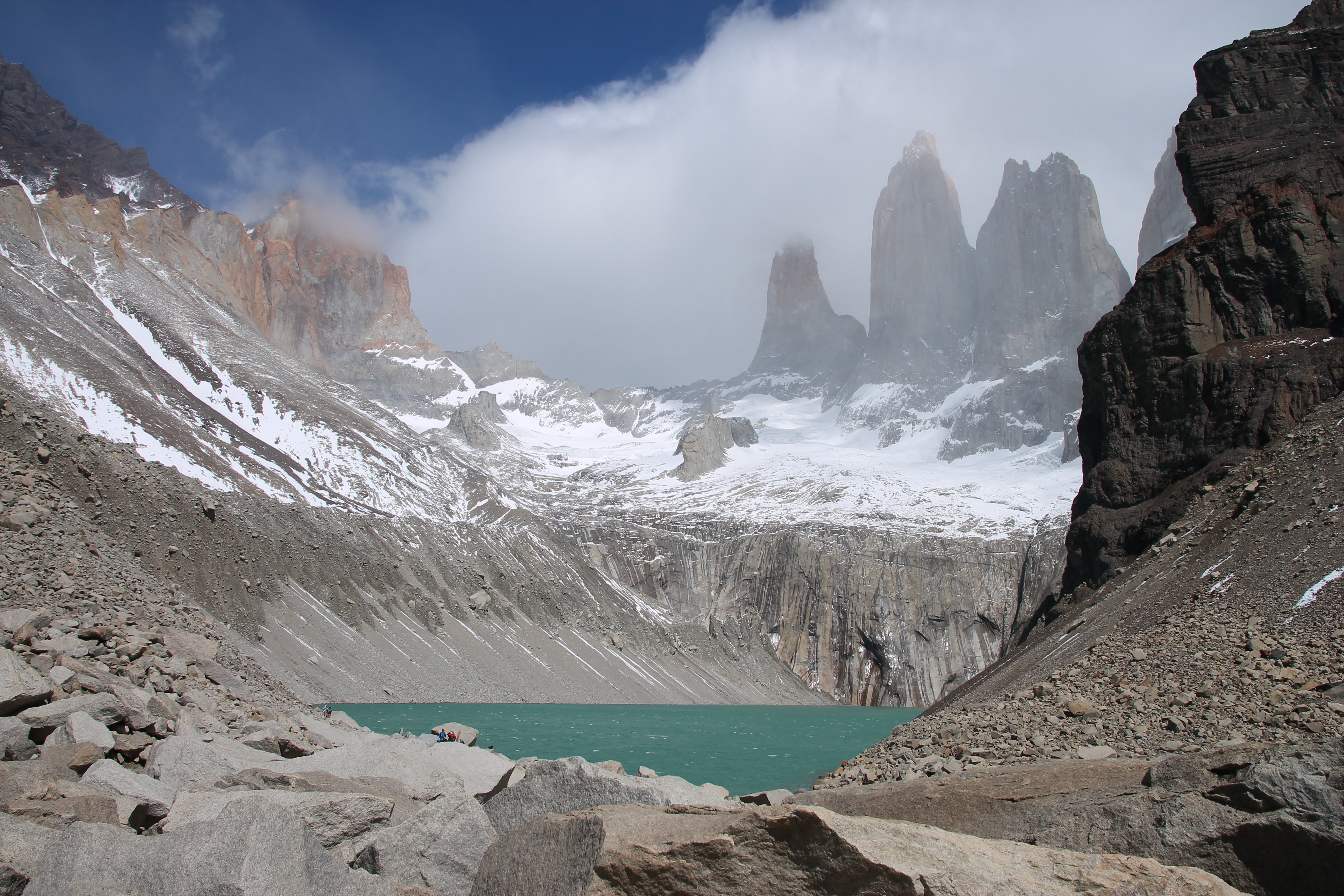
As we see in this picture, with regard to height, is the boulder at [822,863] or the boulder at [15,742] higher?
the boulder at [822,863]

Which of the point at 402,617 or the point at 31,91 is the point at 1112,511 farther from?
the point at 31,91

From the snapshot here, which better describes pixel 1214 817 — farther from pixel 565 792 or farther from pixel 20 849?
pixel 20 849

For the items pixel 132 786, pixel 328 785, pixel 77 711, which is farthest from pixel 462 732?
pixel 132 786

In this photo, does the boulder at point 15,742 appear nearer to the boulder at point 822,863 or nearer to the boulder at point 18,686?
the boulder at point 18,686

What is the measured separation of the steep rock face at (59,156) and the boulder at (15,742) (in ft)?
471

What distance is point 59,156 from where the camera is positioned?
16238cm

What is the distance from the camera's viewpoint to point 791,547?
152750 mm

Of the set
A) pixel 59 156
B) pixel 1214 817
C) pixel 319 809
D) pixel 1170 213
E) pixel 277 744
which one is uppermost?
pixel 1170 213

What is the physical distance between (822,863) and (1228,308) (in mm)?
42315

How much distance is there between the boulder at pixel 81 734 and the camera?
30.8 feet

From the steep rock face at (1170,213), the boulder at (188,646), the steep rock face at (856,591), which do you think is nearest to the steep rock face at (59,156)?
the steep rock face at (856,591)

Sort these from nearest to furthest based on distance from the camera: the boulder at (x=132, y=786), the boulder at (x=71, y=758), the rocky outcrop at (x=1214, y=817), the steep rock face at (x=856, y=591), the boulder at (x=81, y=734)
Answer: the rocky outcrop at (x=1214, y=817)
the boulder at (x=132, y=786)
the boulder at (x=71, y=758)
the boulder at (x=81, y=734)
the steep rock face at (x=856, y=591)

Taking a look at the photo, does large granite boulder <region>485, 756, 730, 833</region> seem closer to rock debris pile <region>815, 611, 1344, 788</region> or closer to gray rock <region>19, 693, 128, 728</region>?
gray rock <region>19, 693, 128, 728</region>

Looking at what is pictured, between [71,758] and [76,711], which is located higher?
[76,711]
